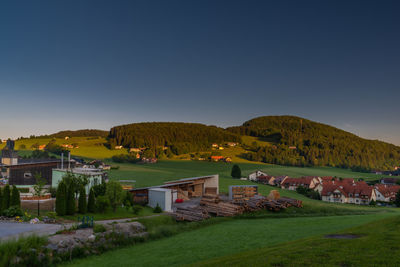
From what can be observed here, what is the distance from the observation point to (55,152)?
11156 cm

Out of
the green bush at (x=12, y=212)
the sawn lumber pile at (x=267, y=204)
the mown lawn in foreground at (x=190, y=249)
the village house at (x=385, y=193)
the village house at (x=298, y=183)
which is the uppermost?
the green bush at (x=12, y=212)

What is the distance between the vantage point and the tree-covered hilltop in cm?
12419

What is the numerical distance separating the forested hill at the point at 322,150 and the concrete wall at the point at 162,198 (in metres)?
91.4

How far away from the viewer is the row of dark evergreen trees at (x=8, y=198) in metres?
22.2

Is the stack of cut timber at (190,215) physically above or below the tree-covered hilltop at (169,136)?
below

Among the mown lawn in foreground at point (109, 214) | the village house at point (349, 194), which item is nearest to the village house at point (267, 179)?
the village house at point (349, 194)

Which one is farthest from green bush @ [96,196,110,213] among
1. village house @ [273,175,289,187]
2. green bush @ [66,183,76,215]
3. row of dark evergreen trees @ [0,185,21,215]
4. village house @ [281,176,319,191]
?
village house @ [273,175,289,187]

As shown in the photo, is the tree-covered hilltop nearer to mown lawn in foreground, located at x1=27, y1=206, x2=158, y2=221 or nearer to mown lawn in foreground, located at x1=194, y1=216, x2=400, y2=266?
mown lawn in foreground, located at x1=27, y1=206, x2=158, y2=221

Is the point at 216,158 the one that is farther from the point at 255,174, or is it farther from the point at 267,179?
the point at 267,179

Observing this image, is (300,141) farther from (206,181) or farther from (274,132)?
(206,181)

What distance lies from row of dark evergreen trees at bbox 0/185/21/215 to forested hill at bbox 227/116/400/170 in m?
104

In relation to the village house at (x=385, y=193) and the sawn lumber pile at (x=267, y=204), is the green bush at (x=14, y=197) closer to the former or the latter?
the sawn lumber pile at (x=267, y=204)

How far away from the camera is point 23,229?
677 inches

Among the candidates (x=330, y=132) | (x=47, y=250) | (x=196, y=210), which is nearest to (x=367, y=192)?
(x=196, y=210)
